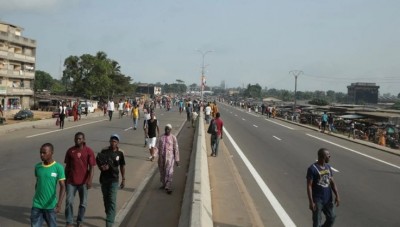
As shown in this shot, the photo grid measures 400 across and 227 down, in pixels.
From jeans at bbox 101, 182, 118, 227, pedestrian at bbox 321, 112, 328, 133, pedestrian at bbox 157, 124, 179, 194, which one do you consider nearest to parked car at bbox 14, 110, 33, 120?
pedestrian at bbox 321, 112, 328, 133

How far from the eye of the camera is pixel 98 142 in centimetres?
1967

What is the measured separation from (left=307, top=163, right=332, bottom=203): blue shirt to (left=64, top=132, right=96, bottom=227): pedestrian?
142 inches

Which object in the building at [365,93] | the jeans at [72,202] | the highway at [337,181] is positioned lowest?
the highway at [337,181]

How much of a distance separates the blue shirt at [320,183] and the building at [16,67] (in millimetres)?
57138

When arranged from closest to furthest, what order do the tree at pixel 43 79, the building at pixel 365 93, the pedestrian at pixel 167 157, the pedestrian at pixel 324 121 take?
the pedestrian at pixel 167 157 → the pedestrian at pixel 324 121 → the tree at pixel 43 79 → the building at pixel 365 93

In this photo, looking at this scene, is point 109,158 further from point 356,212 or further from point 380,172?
point 380,172

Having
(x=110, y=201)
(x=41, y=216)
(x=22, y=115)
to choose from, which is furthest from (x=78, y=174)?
(x=22, y=115)

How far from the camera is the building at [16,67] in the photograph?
6088cm

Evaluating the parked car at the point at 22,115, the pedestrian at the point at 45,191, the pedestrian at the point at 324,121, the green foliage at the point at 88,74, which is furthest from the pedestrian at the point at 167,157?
the green foliage at the point at 88,74

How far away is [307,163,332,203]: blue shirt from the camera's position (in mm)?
6723

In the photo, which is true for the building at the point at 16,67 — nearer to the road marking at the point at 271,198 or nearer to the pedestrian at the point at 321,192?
the road marking at the point at 271,198

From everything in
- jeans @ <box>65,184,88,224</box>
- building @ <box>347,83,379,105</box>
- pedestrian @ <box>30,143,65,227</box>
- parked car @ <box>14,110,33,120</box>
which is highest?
building @ <box>347,83,379,105</box>

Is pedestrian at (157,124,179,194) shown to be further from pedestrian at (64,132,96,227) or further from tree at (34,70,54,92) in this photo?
tree at (34,70,54,92)

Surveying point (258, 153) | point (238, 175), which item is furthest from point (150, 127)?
point (258, 153)
